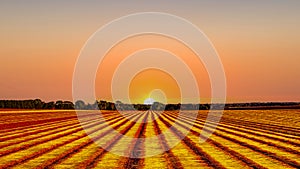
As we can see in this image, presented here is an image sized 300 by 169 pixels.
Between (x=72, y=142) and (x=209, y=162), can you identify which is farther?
(x=72, y=142)

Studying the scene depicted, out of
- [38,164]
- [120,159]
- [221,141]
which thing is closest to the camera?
[38,164]

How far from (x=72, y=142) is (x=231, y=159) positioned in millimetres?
9385

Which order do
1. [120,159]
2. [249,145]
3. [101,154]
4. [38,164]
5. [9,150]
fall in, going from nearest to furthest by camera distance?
1. [38,164]
2. [120,159]
3. [101,154]
4. [9,150]
5. [249,145]

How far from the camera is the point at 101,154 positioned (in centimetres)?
1664

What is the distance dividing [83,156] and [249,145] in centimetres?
769

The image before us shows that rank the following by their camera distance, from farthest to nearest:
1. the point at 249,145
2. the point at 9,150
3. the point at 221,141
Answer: the point at 221,141
the point at 249,145
the point at 9,150

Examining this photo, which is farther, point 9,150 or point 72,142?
point 72,142

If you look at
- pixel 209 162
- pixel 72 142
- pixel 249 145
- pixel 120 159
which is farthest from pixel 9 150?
pixel 249 145

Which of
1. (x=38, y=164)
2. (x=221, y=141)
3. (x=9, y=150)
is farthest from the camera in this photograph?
(x=221, y=141)

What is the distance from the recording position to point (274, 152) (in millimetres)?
16828

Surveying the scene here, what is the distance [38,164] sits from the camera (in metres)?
14.1

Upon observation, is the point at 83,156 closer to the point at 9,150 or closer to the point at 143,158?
the point at 143,158

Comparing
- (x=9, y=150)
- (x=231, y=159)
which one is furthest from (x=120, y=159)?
(x=9, y=150)

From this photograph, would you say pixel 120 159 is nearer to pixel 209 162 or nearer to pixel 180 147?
pixel 209 162
